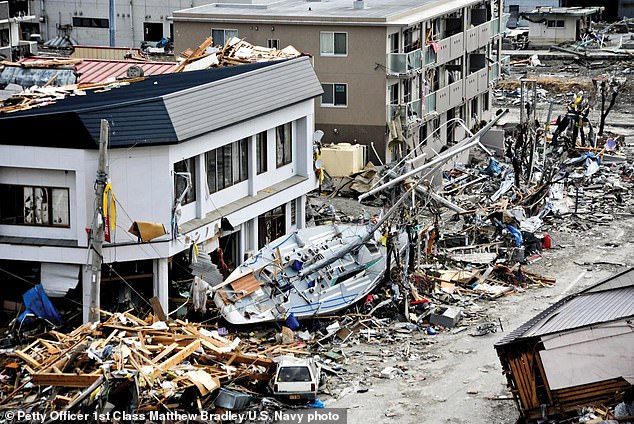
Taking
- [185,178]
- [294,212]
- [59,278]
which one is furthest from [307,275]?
[59,278]

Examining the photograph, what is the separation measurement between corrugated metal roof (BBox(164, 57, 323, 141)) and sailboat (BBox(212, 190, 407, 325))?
11.5 feet

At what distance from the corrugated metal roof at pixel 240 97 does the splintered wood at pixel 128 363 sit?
5.23 m

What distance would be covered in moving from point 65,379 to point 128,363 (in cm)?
125

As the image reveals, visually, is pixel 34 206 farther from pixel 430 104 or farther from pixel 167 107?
pixel 430 104

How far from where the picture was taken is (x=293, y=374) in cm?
2564

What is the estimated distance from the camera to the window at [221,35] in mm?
48875

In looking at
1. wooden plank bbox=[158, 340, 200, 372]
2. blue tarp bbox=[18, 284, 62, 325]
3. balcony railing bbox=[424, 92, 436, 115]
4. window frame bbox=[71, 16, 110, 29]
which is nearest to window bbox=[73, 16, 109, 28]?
window frame bbox=[71, 16, 110, 29]

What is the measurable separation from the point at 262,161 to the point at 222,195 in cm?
246

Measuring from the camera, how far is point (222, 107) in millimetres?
32125

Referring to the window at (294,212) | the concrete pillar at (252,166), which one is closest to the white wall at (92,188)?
the concrete pillar at (252,166)

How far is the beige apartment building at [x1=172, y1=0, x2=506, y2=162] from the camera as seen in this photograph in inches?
1853

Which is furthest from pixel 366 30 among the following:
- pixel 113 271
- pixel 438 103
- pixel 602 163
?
pixel 113 271

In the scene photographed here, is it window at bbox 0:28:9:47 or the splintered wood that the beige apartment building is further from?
the splintered wood

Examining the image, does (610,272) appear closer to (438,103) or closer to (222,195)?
(222,195)
